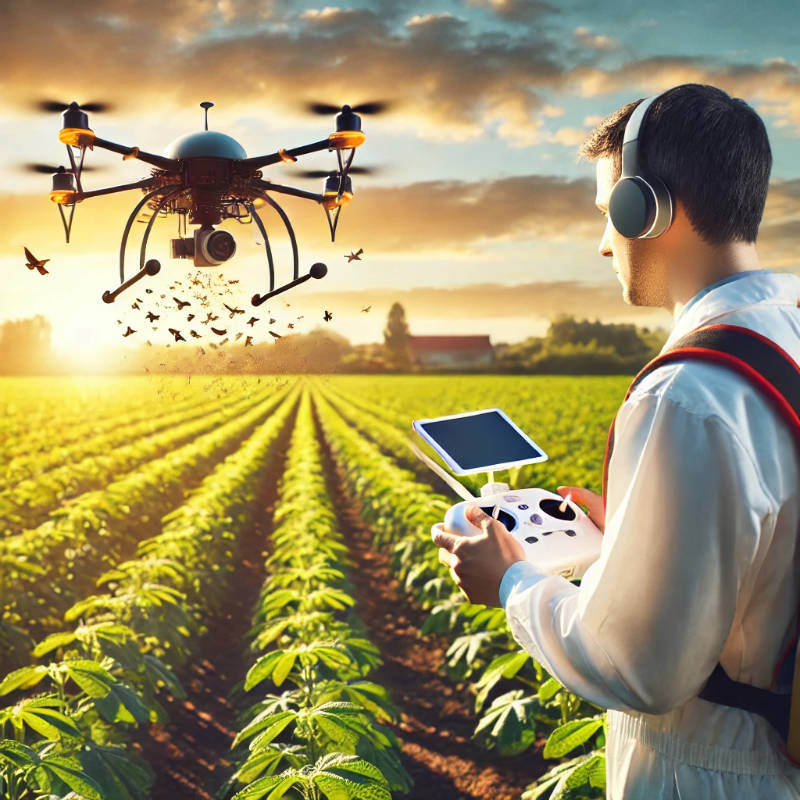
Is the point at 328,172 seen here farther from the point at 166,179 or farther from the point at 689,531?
the point at 689,531

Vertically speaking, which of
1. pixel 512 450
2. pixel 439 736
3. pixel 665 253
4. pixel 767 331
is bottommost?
pixel 439 736

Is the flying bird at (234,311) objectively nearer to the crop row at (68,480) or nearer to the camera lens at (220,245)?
the camera lens at (220,245)

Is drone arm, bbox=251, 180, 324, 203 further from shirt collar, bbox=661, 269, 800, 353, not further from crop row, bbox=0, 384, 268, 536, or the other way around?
crop row, bbox=0, 384, 268, 536

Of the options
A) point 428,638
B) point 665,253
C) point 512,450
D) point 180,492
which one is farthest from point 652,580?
point 180,492

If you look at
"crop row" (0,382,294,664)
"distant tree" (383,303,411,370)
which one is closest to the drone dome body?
"crop row" (0,382,294,664)

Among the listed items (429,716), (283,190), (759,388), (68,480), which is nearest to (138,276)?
(283,190)

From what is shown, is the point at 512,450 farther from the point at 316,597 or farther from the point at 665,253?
the point at 316,597

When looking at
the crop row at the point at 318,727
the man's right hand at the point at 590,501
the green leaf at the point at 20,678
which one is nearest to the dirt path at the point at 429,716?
the crop row at the point at 318,727
